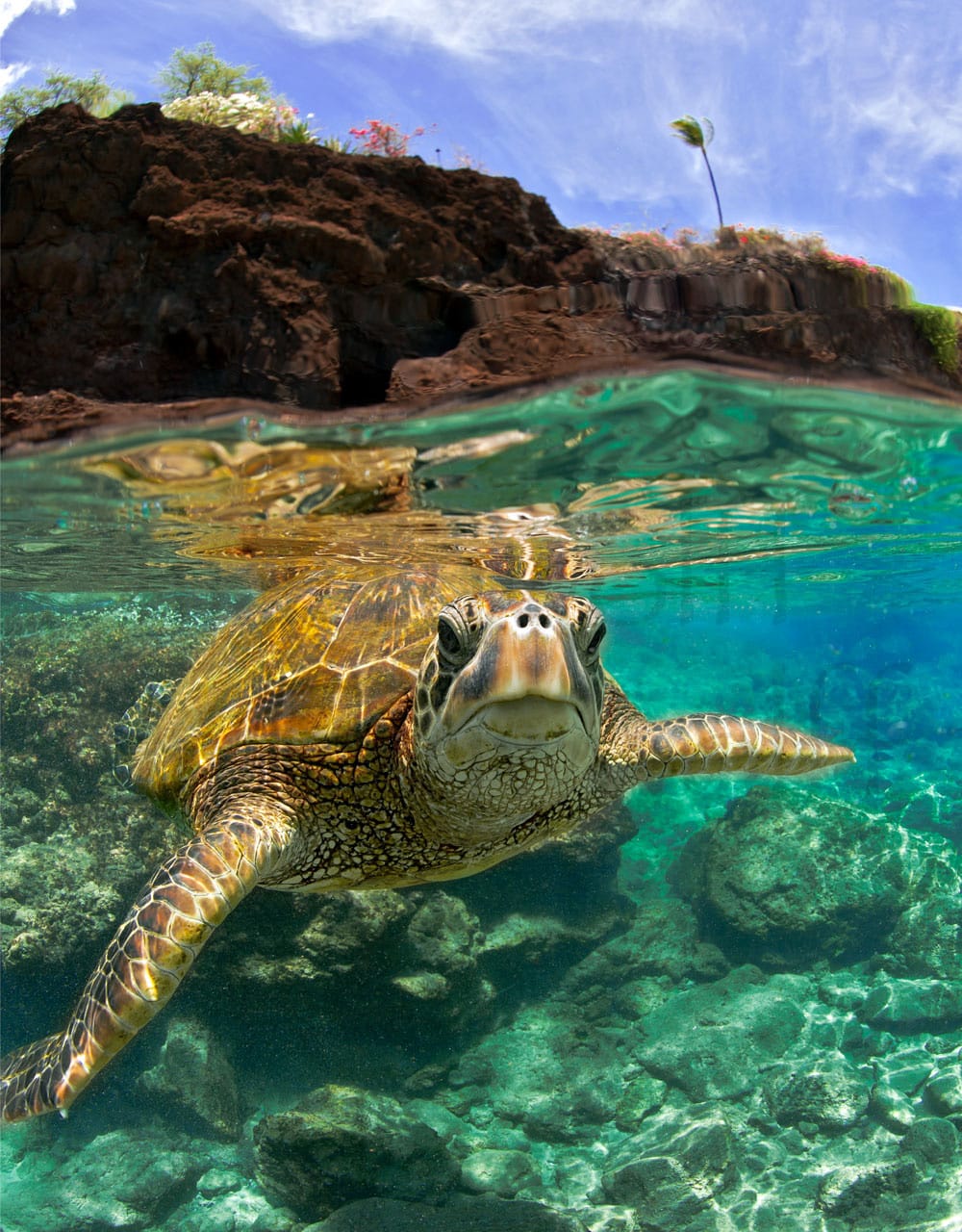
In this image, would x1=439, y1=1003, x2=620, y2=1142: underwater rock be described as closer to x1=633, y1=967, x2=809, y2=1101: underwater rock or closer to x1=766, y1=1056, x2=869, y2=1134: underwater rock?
x1=633, y1=967, x2=809, y2=1101: underwater rock

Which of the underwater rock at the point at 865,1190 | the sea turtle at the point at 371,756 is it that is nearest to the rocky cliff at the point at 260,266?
the sea turtle at the point at 371,756

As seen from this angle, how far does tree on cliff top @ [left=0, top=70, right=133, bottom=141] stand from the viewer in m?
5.15

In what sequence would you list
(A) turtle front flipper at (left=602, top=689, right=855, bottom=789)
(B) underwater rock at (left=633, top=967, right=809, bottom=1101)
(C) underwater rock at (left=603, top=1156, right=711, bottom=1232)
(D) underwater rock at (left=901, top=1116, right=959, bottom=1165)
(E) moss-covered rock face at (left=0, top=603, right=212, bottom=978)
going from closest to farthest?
(A) turtle front flipper at (left=602, top=689, right=855, bottom=789), (C) underwater rock at (left=603, top=1156, right=711, bottom=1232), (D) underwater rock at (left=901, top=1116, right=959, bottom=1165), (E) moss-covered rock face at (left=0, top=603, right=212, bottom=978), (B) underwater rock at (left=633, top=967, right=809, bottom=1101)

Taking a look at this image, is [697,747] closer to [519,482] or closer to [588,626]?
[588,626]

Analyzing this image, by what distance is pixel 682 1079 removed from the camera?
9.64 m

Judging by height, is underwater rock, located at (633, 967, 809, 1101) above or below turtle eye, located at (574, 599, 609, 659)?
below

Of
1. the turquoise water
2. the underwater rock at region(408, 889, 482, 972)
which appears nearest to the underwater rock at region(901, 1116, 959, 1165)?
the turquoise water

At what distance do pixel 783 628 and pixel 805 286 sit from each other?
43.1 m

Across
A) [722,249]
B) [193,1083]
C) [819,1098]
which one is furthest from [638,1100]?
[722,249]

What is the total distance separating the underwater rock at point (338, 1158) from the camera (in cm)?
699

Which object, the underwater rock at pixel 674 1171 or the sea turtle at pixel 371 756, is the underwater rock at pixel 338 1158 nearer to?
the underwater rock at pixel 674 1171

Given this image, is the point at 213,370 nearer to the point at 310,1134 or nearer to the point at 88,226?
the point at 88,226

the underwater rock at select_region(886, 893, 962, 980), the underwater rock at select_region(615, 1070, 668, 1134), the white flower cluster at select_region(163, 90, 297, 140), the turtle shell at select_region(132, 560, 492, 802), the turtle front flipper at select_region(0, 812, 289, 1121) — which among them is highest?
the white flower cluster at select_region(163, 90, 297, 140)

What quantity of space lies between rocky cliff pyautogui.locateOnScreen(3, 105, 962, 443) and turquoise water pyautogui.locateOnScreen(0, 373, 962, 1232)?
75 cm
